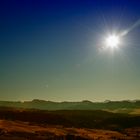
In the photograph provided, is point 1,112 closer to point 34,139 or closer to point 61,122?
point 61,122

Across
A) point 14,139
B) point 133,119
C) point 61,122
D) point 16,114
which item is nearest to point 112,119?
point 133,119

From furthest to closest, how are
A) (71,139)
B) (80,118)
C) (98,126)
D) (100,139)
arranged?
(80,118) → (98,126) → (100,139) → (71,139)

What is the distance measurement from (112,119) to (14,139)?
200 ft

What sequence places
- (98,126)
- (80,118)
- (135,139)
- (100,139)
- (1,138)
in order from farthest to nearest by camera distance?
(80,118), (98,126), (135,139), (100,139), (1,138)

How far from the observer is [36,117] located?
7281 centimetres

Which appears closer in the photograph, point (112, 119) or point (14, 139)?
→ point (14, 139)

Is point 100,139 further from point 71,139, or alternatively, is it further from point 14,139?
point 14,139

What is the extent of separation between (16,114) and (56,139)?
40205 millimetres

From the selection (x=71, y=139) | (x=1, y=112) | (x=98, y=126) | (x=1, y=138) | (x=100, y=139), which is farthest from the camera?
(x=98, y=126)

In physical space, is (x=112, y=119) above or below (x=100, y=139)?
above

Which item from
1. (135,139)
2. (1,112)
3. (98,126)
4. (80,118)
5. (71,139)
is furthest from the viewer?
(80,118)

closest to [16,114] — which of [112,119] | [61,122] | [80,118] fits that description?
[61,122]

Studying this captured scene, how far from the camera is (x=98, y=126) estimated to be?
78.3 metres

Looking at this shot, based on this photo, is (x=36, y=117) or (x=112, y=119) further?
(x=112, y=119)
